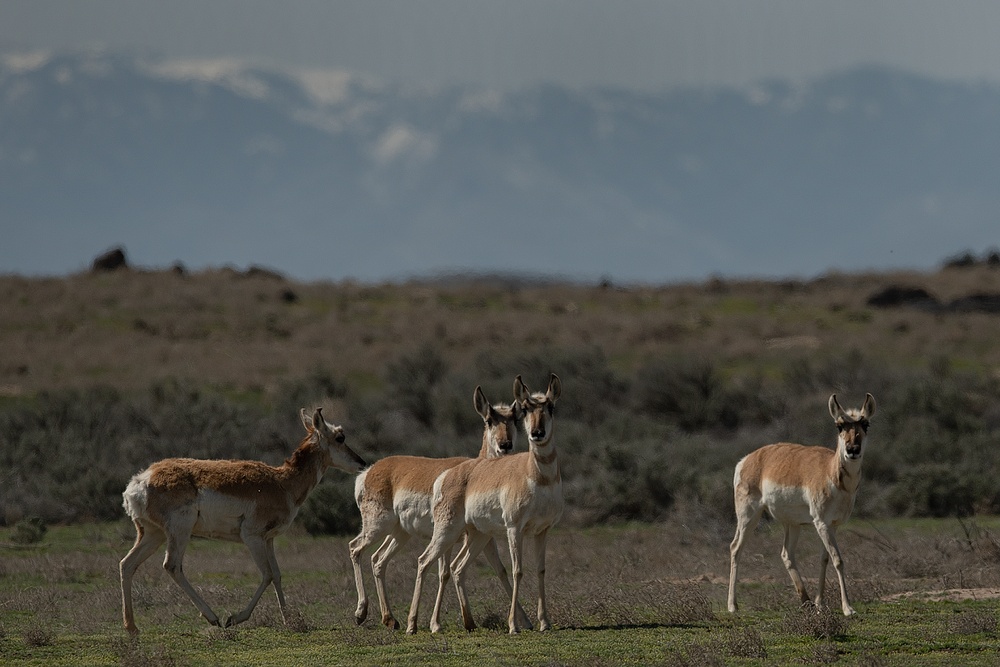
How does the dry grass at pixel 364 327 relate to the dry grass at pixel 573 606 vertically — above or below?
above

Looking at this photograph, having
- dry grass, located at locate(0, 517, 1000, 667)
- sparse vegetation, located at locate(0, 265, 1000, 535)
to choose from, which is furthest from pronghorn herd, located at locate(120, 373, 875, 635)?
sparse vegetation, located at locate(0, 265, 1000, 535)

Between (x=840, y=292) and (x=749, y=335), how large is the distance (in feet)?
51.4

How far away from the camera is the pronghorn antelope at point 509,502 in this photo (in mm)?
13477

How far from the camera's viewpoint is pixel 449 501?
551 inches

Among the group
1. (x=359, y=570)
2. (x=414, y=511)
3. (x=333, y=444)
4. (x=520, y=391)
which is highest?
(x=520, y=391)

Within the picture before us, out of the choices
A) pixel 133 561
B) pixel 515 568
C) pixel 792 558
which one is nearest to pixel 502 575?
→ pixel 515 568

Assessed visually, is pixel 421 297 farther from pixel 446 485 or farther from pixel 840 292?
pixel 446 485

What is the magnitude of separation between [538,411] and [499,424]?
154 centimetres

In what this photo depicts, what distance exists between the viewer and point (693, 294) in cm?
6272

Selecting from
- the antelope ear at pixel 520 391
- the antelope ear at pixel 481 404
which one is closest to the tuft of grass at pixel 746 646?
the antelope ear at pixel 520 391

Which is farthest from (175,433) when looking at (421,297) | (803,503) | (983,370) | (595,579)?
(421,297)

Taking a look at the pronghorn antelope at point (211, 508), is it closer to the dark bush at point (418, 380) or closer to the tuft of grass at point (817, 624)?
the tuft of grass at point (817, 624)

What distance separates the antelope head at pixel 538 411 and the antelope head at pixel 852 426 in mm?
2889

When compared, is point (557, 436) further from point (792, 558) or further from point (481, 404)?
point (792, 558)
